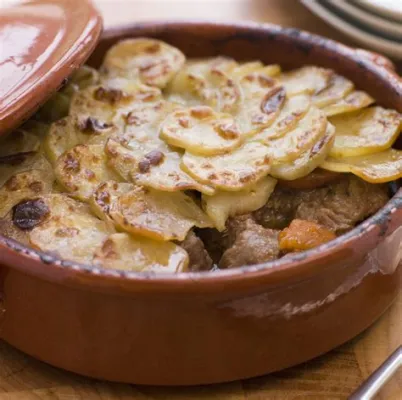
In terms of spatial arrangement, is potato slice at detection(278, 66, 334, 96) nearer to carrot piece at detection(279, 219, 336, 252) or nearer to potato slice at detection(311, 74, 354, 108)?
potato slice at detection(311, 74, 354, 108)

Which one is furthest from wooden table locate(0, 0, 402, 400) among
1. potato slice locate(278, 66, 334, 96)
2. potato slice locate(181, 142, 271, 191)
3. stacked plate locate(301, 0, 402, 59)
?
stacked plate locate(301, 0, 402, 59)

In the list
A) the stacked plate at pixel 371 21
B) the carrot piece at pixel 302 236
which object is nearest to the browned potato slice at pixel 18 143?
the carrot piece at pixel 302 236

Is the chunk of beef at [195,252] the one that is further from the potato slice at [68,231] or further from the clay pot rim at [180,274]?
the clay pot rim at [180,274]

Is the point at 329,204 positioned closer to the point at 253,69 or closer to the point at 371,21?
the point at 253,69

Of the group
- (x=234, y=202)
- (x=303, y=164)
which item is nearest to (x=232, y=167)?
(x=234, y=202)

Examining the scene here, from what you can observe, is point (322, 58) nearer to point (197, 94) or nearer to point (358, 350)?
point (197, 94)
